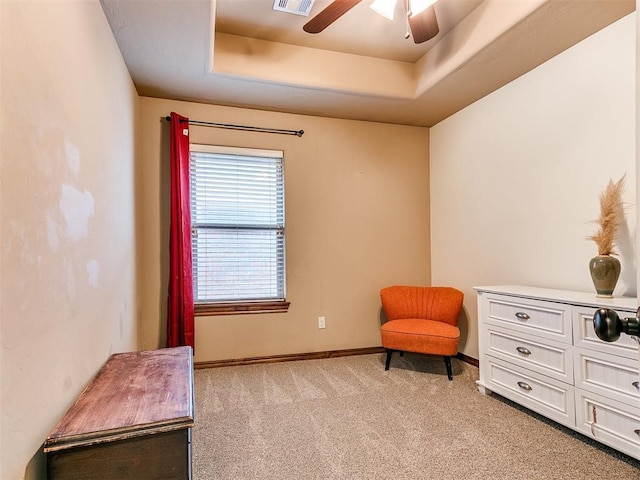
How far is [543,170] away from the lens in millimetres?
2635

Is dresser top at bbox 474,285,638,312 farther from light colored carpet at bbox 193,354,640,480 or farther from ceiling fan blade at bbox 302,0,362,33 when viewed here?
ceiling fan blade at bbox 302,0,362,33

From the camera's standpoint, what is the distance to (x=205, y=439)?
202 cm

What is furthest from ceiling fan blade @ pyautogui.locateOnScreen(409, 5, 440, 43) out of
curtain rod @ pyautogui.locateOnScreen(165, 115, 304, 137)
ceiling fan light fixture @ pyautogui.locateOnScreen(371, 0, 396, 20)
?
curtain rod @ pyautogui.locateOnScreen(165, 115, 304, 137)

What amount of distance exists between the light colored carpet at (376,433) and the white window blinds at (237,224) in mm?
828

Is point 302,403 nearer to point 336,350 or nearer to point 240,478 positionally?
point 240,478

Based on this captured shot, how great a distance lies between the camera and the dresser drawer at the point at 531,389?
6.65ft

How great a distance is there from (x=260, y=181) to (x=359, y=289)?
1492mm

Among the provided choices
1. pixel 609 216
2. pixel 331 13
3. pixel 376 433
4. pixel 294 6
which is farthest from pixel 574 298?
pixel 294 6

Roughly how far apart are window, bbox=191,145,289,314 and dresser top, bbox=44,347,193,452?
1.48m

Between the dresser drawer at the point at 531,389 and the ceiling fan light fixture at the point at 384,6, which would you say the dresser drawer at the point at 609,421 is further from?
the ceiling fan light fixture at the point at 384,6

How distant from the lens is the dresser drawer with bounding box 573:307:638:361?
5.69 feet

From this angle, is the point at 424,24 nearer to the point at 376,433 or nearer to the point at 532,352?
the point at 532,352

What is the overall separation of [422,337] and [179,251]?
216 centimetres

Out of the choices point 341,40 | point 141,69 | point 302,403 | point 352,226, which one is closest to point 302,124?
point 341,40
